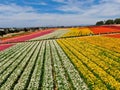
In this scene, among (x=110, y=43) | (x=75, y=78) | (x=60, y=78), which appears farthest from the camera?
(x=110, y=43)

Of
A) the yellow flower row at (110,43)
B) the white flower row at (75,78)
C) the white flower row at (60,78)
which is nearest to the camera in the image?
the white flower row at (75,78)

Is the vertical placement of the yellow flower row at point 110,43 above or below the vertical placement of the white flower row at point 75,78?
below

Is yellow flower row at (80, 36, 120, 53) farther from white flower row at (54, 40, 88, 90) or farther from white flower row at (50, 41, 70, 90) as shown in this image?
white flower row at (50, 41, 70, 90)

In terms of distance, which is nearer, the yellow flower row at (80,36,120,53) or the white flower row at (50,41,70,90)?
the white flower row at (50,41,70,90)

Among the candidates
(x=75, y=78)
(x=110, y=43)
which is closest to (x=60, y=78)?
(x=75, y=78)

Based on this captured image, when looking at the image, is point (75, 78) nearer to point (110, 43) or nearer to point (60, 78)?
point (60, 78)

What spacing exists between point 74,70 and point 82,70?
76cm

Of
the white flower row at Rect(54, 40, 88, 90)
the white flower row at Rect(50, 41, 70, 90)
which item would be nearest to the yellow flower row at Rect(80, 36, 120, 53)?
the white flower row at Rect(54, 40, 88, 90)

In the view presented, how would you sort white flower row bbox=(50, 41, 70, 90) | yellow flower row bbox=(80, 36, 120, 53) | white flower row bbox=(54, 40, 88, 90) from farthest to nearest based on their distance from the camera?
1. yellow flower row bbox=(80, 36, 120, 53)
2. white flower row bbox=(50, 41, 70, 90)
3. white flower row bbox=(54, 40, 88, 90)

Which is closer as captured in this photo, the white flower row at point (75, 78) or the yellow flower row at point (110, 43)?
the white flower row at point (75, 78)

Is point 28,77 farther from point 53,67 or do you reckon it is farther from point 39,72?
point 53,67

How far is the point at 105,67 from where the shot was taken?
22469 mm

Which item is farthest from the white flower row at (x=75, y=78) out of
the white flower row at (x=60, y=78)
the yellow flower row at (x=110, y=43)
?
the yellow flower row at (x=110, y=43)

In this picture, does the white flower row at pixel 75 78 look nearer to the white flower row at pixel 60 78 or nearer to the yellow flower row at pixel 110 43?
the white flower row at pixel 60 78
